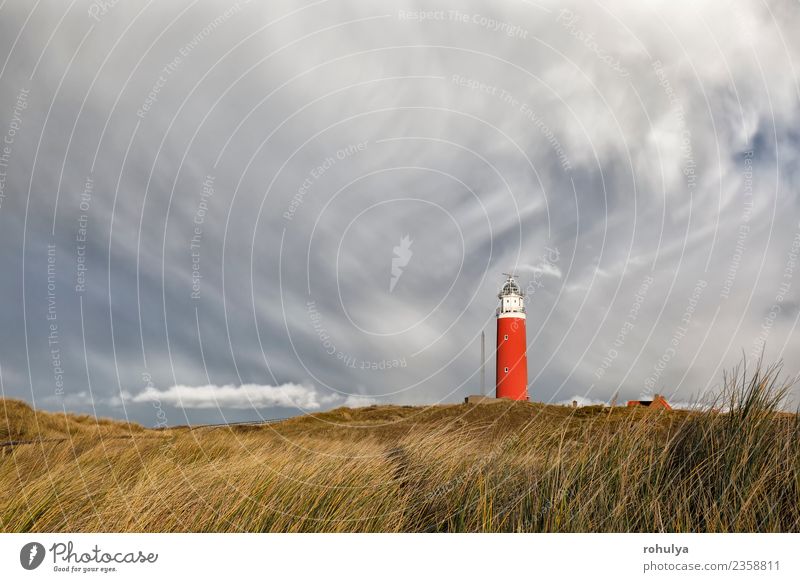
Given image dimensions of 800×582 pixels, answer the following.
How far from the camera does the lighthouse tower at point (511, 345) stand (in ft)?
125

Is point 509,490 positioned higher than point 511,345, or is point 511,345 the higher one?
point 511,345

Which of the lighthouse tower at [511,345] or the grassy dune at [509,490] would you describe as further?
the lighthouse tower at [511,345]

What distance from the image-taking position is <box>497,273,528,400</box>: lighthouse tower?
38.2 m

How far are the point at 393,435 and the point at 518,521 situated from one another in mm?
11632

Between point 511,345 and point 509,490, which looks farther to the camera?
point 511,345

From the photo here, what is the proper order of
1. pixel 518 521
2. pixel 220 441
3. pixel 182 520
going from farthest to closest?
pixel 220 441, pixel 182 520, pixel 518 521

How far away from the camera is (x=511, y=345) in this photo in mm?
39469

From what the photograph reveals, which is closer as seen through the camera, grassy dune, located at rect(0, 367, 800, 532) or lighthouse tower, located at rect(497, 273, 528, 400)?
grassy dune, located at rect(0, 367, 800, 532)

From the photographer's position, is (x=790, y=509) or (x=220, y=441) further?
(x=220, y=441)

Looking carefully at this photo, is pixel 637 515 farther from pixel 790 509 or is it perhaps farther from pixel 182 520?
pixel 182 520

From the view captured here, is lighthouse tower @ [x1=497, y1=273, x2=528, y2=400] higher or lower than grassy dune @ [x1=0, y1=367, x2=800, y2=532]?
higher

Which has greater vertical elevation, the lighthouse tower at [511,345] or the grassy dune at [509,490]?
the lighthouse tower at [511,345]

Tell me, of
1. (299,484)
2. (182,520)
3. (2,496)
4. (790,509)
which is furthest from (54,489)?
(790,509)
